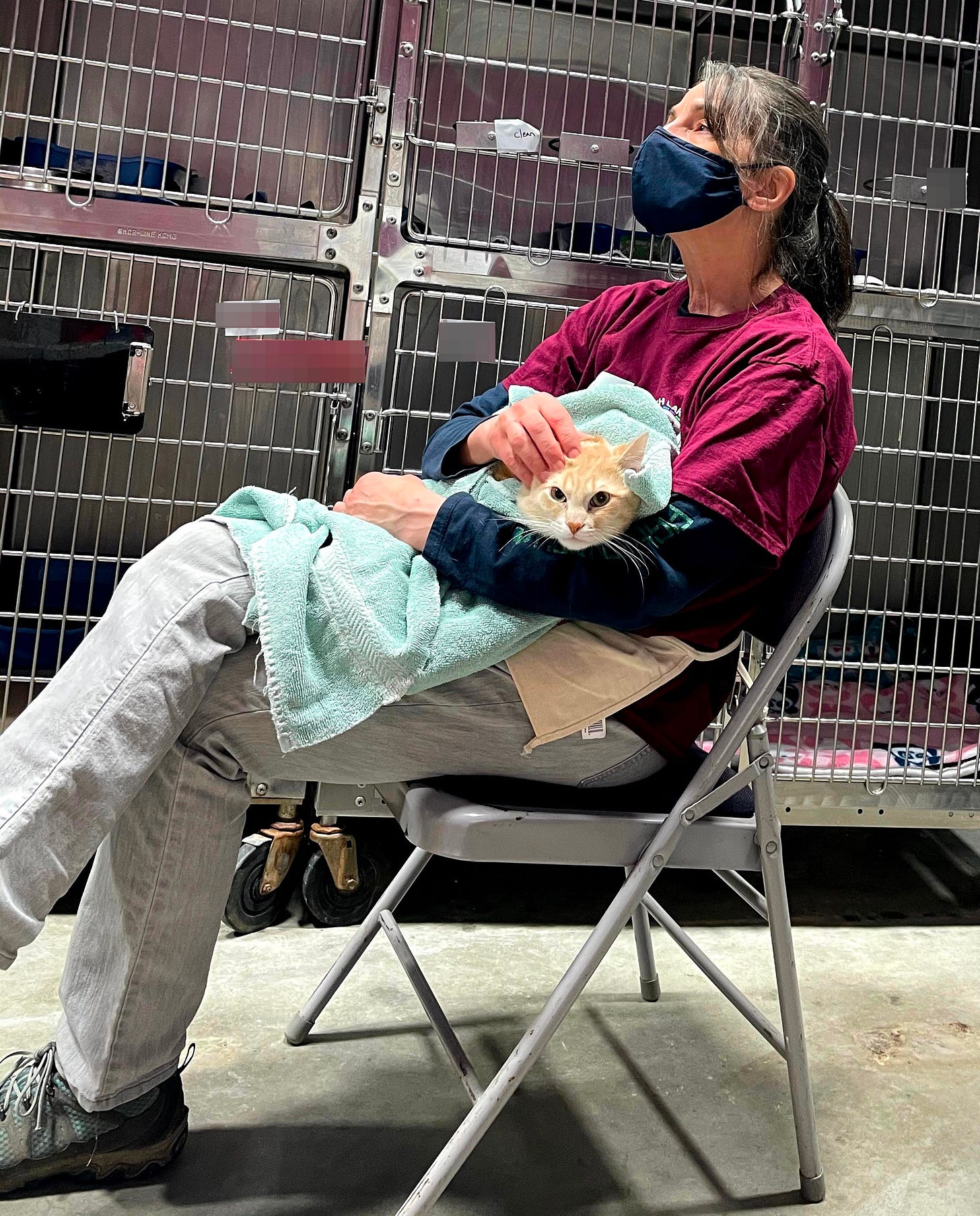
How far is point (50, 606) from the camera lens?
2.11 meters

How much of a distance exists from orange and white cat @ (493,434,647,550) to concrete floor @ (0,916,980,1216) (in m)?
0.83

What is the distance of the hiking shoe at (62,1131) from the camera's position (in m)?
1.26

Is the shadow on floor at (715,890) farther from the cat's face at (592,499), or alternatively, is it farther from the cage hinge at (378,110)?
the cage hinge at (378,110)

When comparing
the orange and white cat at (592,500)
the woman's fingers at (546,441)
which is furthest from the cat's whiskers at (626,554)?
the woman's fingers at (546,441)

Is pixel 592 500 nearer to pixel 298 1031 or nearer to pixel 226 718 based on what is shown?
pixel 226 718

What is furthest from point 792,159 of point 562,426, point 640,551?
point 640,551

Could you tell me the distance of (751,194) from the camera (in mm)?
1442

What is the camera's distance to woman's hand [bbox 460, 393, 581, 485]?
4.12 ft

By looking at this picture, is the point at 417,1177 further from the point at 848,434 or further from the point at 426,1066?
the point at 848,434

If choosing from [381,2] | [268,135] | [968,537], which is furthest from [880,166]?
[268,135]

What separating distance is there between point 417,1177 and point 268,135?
190 cm

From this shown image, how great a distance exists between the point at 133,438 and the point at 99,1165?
50.3 inches

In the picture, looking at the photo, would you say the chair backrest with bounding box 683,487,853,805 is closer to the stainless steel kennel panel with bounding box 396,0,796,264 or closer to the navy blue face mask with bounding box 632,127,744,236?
the navy blue face mask with bounding box 632,127,744,236

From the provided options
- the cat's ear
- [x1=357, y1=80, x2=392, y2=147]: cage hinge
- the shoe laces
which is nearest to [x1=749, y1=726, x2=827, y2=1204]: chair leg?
the cat's ear
